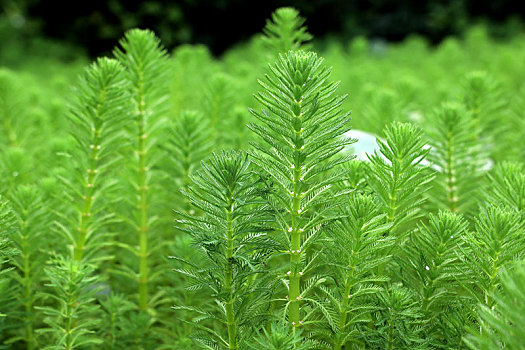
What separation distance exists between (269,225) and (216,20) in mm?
3323

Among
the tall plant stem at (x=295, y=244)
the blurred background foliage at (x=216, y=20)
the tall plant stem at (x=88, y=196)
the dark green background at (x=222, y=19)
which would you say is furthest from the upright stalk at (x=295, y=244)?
the dark green background at (x=222, y=19)

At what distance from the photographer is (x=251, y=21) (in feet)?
12.2

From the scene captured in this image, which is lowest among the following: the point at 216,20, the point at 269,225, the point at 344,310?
the point at 344,310

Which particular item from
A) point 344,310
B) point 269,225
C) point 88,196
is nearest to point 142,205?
point 88,196

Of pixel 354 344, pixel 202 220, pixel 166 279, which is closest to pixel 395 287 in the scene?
pixel 354 344

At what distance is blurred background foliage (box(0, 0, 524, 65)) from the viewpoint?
3320mm

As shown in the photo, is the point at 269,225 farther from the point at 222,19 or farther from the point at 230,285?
the point at 222,19

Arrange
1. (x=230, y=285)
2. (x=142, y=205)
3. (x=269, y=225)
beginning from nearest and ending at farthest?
1. (x=230, y=285)
2. (x=269, y=225)
3. (x=142, y=205)

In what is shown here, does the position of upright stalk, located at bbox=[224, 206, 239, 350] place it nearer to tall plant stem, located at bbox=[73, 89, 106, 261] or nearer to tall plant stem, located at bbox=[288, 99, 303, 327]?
tall plant stem, located at bbox=[288, 99, 303, 327]

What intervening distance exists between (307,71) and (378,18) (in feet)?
12.4

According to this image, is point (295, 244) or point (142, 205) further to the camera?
point (142, 205)

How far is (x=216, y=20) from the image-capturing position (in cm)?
367

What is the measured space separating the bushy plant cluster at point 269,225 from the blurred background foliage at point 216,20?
259cm

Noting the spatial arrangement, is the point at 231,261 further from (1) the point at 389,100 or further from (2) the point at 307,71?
(1) the point at 389,100
